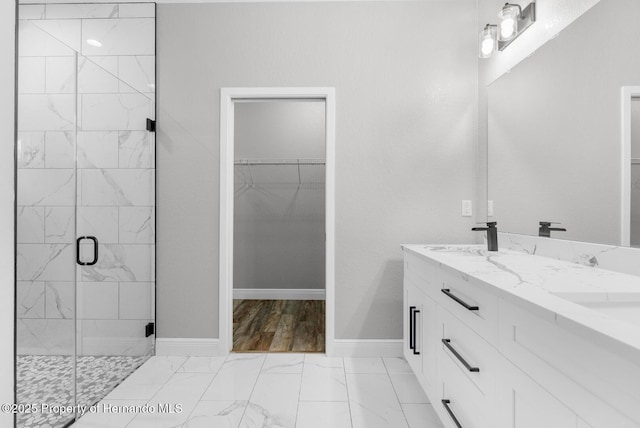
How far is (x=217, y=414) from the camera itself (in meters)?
1.73

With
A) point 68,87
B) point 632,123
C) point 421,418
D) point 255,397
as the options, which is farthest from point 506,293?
point 68,87

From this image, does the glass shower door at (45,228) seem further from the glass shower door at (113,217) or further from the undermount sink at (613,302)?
the undermount sink at (613,302)

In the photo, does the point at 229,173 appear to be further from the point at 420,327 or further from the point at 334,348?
the point at 420,327

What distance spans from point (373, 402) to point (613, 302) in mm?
1319

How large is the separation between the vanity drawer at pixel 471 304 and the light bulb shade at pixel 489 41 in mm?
1616

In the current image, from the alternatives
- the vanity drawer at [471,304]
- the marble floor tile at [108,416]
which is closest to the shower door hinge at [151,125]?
the marble floor tile at [108,416]

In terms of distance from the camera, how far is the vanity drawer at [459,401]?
3.58 ft

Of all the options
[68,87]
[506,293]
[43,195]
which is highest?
[68,87]

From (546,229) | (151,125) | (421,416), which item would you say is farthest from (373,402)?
(151,125)

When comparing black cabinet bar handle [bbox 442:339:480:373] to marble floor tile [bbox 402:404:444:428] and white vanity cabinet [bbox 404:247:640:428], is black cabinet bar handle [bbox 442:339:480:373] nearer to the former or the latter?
white vanity cabinet [bbox 404:247:640:428]

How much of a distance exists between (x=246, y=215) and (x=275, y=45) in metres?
2.15

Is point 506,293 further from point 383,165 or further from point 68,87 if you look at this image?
point 68,87

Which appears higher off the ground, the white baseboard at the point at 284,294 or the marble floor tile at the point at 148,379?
the white baseboard at the point at 284,294

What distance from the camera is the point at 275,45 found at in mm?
2434
